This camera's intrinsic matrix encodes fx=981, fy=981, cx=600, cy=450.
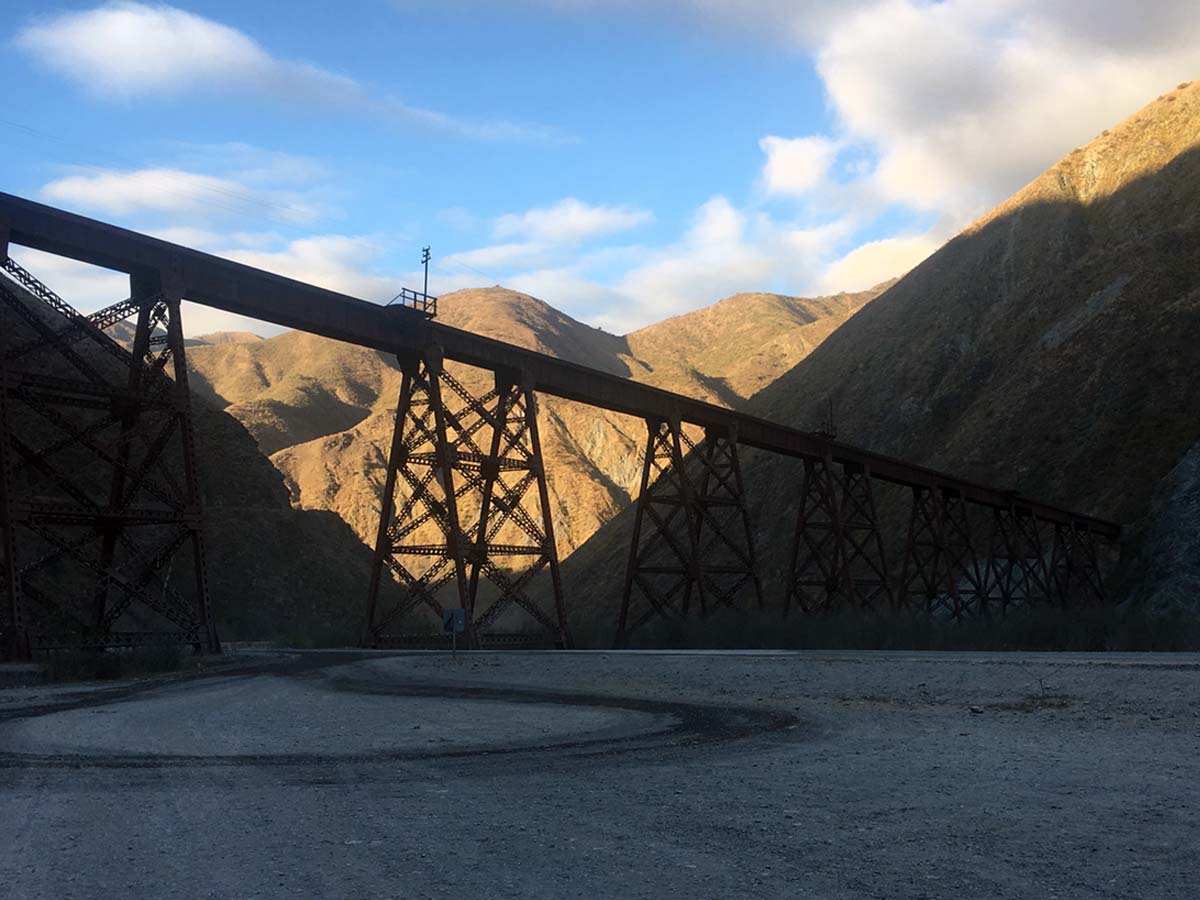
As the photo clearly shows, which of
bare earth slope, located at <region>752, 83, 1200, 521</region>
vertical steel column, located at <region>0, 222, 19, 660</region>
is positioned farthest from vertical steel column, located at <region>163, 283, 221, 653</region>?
bare earth slope, located at <region>752, 83, 1200, 521</region>

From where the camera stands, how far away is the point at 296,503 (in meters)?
108

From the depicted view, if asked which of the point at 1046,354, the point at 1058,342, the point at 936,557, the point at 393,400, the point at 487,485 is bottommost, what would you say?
the point at 936,557

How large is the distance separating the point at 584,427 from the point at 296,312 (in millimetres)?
94496

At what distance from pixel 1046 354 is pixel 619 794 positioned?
63.6 m

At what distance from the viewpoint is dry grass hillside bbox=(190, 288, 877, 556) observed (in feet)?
350

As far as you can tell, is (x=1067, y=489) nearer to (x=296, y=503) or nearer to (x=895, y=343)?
(x=895, y=343)

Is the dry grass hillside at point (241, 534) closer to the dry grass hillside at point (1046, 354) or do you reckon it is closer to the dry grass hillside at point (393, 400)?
the dry grass hillside at point (1046, 354)

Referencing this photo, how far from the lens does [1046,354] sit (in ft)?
205

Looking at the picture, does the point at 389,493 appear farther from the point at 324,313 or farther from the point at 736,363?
the point at 736,363

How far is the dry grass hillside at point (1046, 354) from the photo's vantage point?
53594 mm

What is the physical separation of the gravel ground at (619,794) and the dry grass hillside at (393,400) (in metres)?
91.2

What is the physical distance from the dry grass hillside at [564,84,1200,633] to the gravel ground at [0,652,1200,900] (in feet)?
145

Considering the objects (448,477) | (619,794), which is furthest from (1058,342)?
(619,794)

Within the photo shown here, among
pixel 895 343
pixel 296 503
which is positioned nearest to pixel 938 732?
pixel 895 343
